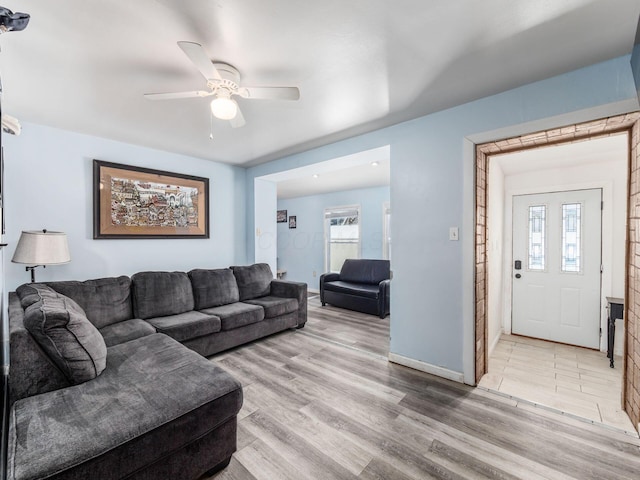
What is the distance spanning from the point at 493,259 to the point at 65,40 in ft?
13.6

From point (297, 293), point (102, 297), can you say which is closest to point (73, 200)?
point (102, 297)

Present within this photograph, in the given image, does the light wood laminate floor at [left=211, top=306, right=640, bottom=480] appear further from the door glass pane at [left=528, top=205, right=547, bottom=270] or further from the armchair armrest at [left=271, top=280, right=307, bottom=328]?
the door glass pane at [left=528, top=205, right=547, bottom=270]

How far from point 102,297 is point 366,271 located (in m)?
3.99

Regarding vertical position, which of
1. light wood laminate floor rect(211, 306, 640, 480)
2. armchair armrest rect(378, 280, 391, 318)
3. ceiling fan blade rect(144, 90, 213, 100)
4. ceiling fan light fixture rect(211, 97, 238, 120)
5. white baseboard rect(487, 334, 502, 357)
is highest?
ceiling fan blade rect(144, 90, 213, 100)

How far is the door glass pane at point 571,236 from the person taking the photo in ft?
10.8

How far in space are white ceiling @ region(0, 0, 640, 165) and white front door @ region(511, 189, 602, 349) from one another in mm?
2165

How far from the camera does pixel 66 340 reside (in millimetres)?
1479

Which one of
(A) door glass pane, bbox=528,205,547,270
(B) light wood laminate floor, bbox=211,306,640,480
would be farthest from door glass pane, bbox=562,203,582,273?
(B) light wood laminate floor, bbox=211,306,640,480

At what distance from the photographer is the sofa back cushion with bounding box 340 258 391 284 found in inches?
200

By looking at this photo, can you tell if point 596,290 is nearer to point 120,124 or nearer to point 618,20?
point 618,20

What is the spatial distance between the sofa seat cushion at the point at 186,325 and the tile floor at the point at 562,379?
2611mm

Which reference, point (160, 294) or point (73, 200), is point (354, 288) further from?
point (73, 200)

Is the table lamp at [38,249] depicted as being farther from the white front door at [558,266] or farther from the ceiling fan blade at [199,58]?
the white front door at [558,266]

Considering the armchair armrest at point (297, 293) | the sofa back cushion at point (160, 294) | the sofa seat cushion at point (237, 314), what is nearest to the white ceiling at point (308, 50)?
the sofa back cushion at point (160, 294)
